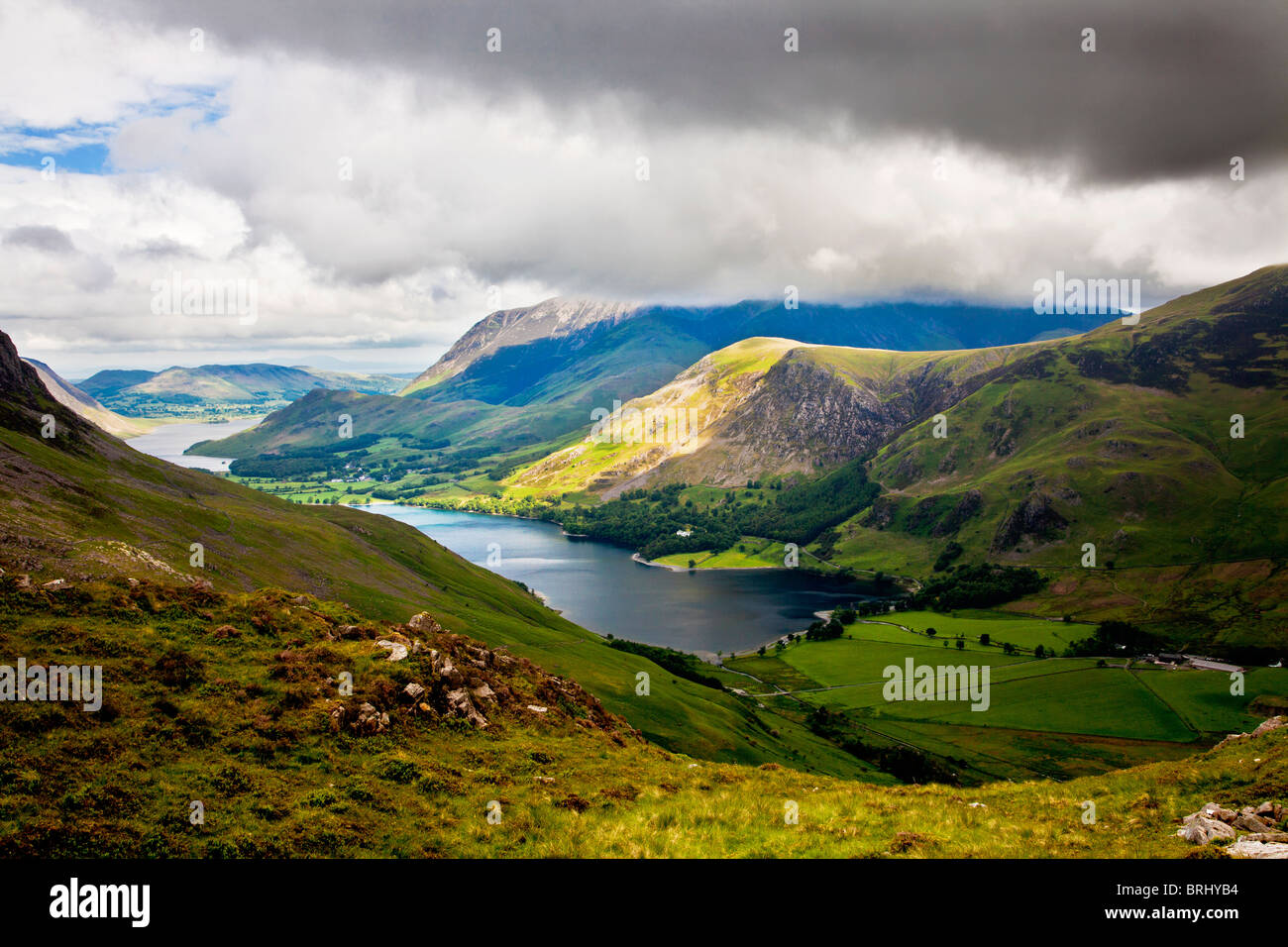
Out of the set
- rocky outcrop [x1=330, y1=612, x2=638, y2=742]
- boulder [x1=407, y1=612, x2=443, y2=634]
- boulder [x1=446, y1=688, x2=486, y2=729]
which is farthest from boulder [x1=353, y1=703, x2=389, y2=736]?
boulder [x1=407, y1=612, x2=443, y2=634]

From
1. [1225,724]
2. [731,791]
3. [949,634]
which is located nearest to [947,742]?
[1225,724]

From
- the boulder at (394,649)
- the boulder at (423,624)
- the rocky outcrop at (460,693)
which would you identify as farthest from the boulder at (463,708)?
Answer: the boulder at (423,624)

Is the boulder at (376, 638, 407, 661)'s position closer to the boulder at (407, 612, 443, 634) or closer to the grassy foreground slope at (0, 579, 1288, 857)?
the grassy foreground slope at (0, 579, 1288, 857)

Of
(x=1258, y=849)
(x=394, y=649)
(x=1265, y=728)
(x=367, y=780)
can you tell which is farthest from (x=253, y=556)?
(x=1265, y=728)

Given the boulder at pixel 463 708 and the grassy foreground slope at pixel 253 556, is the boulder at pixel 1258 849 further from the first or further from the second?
the grassy foreground slope at pixel 253 556
